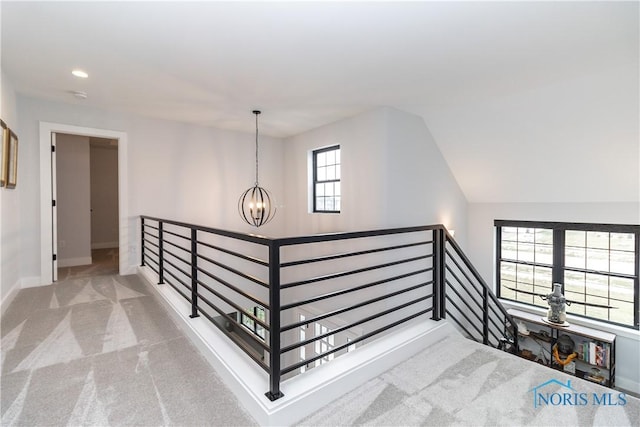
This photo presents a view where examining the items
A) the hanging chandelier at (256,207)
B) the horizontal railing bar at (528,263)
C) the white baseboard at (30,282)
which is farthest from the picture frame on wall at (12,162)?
the horizontal railing bar at (528,263)

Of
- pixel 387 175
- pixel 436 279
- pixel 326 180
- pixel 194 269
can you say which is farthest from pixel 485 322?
pixel 326 180

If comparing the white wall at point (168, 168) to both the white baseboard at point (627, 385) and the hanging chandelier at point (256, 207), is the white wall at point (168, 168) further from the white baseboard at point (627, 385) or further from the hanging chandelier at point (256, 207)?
the white baseboard at point (627, 385)

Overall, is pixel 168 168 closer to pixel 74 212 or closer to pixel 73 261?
pixel 74 212

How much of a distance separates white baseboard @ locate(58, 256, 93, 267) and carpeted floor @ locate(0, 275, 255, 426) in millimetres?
2647

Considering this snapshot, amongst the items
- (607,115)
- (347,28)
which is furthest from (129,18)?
(607,115)

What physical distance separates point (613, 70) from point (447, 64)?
1576 millimetres

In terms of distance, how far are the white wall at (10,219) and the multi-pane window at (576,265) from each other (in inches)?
263

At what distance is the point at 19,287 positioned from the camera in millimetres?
3682

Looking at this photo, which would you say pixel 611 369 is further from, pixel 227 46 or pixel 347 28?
pixel 227 46

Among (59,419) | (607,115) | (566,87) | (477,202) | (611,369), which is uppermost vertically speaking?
(566,87)

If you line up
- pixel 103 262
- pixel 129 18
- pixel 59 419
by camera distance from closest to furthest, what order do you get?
1. pixel 59 419
2. pixel 129 18
3. pixel 103 262

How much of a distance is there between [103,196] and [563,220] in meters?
9.47

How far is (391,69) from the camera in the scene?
2.90 m

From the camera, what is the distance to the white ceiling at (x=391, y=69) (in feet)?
6.83
